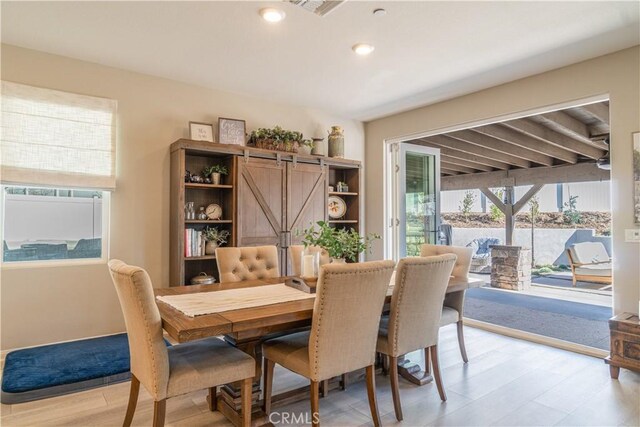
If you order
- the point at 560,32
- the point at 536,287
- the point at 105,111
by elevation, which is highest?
the point at 560,32

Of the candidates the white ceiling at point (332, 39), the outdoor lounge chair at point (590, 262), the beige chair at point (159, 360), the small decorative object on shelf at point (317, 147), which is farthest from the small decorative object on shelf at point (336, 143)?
the outdoor lounge chair at point (590, 262)

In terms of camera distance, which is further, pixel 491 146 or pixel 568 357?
pixel 491 146

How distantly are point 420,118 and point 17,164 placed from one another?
13.6 ft

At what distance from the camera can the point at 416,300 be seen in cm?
234

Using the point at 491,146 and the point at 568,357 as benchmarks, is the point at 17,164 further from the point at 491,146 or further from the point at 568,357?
the point at 491,146

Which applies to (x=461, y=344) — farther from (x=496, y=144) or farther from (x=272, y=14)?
(x=496, y=144)

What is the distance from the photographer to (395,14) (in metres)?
2.64

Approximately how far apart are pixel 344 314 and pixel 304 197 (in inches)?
104

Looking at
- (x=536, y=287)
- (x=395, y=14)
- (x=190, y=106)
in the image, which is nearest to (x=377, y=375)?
(x=395, y=14)

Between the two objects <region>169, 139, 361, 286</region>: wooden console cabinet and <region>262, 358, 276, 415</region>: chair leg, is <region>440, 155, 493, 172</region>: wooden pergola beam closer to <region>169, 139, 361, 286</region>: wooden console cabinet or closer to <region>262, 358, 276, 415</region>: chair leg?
<region>169, 139, 361, 286</region>: wooden console cabinet

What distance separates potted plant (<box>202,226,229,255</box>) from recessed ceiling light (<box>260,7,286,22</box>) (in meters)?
2.18

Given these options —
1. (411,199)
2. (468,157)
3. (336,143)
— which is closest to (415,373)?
(411,199)

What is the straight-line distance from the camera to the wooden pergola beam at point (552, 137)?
205 inches

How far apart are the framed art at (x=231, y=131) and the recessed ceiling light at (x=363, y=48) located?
160cm
